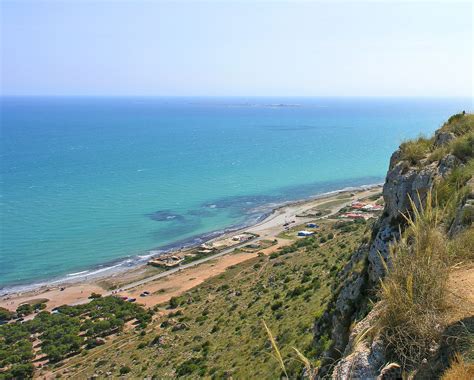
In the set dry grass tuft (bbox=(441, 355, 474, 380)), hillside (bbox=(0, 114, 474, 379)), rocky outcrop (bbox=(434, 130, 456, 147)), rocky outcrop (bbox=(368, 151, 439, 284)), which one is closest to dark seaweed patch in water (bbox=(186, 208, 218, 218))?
hillside (bbox=(0, 114, 474, 379))

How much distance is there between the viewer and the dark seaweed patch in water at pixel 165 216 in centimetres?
7650

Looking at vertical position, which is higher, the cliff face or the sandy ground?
the cliff face

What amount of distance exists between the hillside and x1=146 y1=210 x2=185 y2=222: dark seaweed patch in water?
27021mm

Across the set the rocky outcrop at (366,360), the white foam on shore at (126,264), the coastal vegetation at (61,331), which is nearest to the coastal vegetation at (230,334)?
the coastal vegetation at (61,331)

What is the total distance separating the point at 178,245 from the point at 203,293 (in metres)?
21.5

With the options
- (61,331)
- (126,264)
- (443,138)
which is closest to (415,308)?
(443,138)

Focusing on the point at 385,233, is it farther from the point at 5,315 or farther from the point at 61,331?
the point at 5,315

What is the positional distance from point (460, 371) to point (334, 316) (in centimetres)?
741

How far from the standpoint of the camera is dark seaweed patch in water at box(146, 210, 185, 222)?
76.5 meters

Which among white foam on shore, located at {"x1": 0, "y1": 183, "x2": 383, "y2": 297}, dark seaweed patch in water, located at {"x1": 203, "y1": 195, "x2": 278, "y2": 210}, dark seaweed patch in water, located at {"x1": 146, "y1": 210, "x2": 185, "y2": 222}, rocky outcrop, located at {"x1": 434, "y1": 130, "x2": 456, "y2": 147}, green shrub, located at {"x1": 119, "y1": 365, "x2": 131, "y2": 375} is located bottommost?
white foam on shore, located at {"x1": 0, "y1": 183, "x2": 383, "y2": 297}

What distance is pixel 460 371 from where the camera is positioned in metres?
4.11

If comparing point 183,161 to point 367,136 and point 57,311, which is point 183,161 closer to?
point 57,311

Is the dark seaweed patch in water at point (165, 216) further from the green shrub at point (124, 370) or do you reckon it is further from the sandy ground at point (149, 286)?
the green shrub at point (124, 370)

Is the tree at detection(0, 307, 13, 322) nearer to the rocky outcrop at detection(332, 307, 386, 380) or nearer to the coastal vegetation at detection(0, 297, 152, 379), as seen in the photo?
the coastal vegetation at detection(0, 297, 152, 379)
